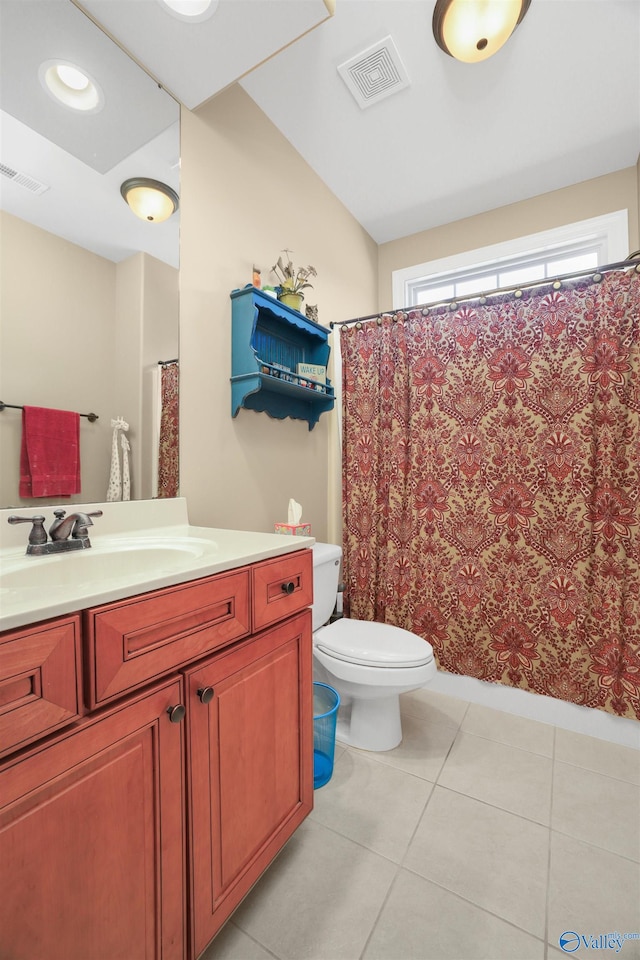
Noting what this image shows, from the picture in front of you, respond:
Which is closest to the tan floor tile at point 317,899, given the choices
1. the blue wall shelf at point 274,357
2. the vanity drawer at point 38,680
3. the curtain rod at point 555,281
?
the vanity drawer at point 38,680

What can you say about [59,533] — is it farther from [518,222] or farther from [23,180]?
[518,222]

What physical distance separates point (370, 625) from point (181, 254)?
160cm

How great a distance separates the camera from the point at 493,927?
964 mm

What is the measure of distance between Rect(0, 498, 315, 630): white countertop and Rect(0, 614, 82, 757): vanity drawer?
2cm

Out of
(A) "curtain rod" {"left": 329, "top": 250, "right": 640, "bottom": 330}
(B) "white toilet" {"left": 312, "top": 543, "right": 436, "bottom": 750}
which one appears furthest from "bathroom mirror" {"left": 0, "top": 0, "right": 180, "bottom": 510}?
(A) "curtain rod" {"left": 329, "top": 250, "right": 640, "bottom": 330}

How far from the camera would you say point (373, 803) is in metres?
1.33

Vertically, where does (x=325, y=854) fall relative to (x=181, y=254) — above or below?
below

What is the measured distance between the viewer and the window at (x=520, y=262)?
7.08 feet

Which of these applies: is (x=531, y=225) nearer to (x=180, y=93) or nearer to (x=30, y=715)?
(x=180, y=93)

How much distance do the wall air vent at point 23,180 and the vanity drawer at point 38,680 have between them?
1.09 meters

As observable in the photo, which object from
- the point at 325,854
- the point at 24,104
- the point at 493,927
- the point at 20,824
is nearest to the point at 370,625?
the point at 325,854

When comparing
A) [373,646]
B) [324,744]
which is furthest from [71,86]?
[324,744]

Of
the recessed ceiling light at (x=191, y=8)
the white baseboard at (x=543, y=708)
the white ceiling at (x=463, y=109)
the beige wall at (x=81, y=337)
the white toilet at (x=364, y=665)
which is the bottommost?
the white baseboard at (x=543, y=708)

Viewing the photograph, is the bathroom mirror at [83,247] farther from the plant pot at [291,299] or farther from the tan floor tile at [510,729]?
the tan floor tile at [510,729]
